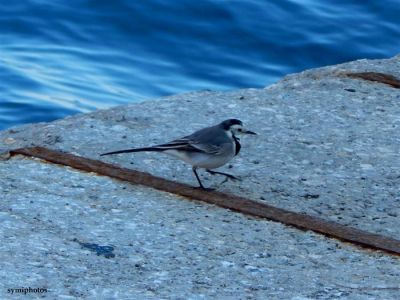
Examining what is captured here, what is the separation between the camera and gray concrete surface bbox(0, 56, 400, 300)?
4504mm

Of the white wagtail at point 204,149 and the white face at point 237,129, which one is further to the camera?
the white face at point 237,129

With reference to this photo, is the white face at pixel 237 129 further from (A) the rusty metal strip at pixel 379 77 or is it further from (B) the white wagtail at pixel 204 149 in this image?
(A) the rusty metal strip at pixel 379 77

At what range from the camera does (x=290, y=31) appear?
1292 cm

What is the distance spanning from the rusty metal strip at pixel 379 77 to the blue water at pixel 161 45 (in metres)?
4.38

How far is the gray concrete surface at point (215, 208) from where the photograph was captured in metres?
4.50

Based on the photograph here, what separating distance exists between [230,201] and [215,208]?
0.26ft

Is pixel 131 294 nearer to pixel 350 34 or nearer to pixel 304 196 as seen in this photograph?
pixel 304 196

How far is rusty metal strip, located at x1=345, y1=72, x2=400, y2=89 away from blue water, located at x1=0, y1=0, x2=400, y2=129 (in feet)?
14.4

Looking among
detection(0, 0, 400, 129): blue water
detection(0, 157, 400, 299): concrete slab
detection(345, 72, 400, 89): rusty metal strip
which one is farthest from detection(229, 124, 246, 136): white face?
detection(0, 0, 400, 129): blue water

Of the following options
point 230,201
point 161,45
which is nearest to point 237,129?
point 230,201

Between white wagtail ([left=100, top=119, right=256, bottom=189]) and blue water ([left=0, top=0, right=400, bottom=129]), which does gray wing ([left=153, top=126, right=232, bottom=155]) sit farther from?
blue water ([left=0, top=0, right=400, bottom=129])

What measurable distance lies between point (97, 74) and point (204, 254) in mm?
7365

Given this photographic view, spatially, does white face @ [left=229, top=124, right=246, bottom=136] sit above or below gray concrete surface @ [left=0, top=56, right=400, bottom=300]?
above

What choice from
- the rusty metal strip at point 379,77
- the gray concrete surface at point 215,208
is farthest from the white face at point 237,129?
the rusty metal strip at point 379,77
